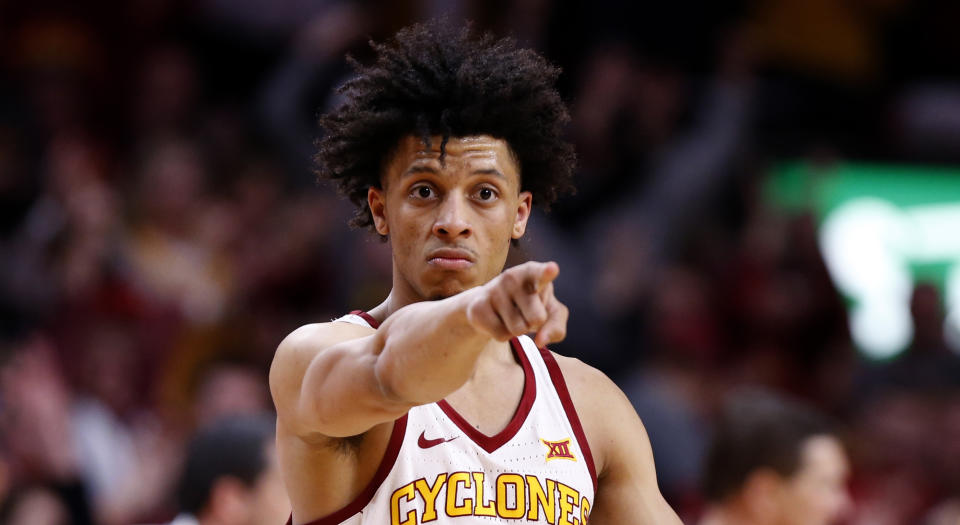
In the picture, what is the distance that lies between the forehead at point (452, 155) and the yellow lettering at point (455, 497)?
30.5 inches

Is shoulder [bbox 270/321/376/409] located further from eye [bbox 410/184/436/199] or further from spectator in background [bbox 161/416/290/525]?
spectator in background [bbox 161/416/290/525]

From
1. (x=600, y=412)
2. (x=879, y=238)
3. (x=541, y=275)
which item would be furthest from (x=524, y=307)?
(x=879, y=238)

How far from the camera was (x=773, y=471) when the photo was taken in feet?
17.4

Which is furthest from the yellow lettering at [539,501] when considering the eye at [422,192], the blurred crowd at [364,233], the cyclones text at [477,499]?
the blurred crowd at [364,233]

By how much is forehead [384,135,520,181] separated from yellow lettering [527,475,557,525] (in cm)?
81

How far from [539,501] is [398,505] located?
0.36 metres

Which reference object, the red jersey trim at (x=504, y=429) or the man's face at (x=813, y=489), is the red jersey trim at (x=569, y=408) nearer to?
the red jersey trim at (x=504, y=429)

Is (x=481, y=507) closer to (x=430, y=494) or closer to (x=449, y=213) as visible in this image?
(x=430, y=494)

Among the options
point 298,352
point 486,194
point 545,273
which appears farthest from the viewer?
point 486,194

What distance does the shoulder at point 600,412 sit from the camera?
12.1 ft

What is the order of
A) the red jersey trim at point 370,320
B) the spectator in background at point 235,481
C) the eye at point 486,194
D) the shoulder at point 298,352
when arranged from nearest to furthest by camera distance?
the shoulder at point 298,352 < the eye at point 486,194 < the red jersey trim at point 370,320 < the spectator in background at point 235,481

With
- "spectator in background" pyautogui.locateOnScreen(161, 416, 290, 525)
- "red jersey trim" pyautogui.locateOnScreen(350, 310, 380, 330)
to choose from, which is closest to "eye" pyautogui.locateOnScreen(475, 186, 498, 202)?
"red jersey trim" pyautogui.locateOnScreen(350, 310, 380, 330)

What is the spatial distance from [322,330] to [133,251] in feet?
17.6

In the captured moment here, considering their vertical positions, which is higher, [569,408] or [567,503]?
[569,408]
